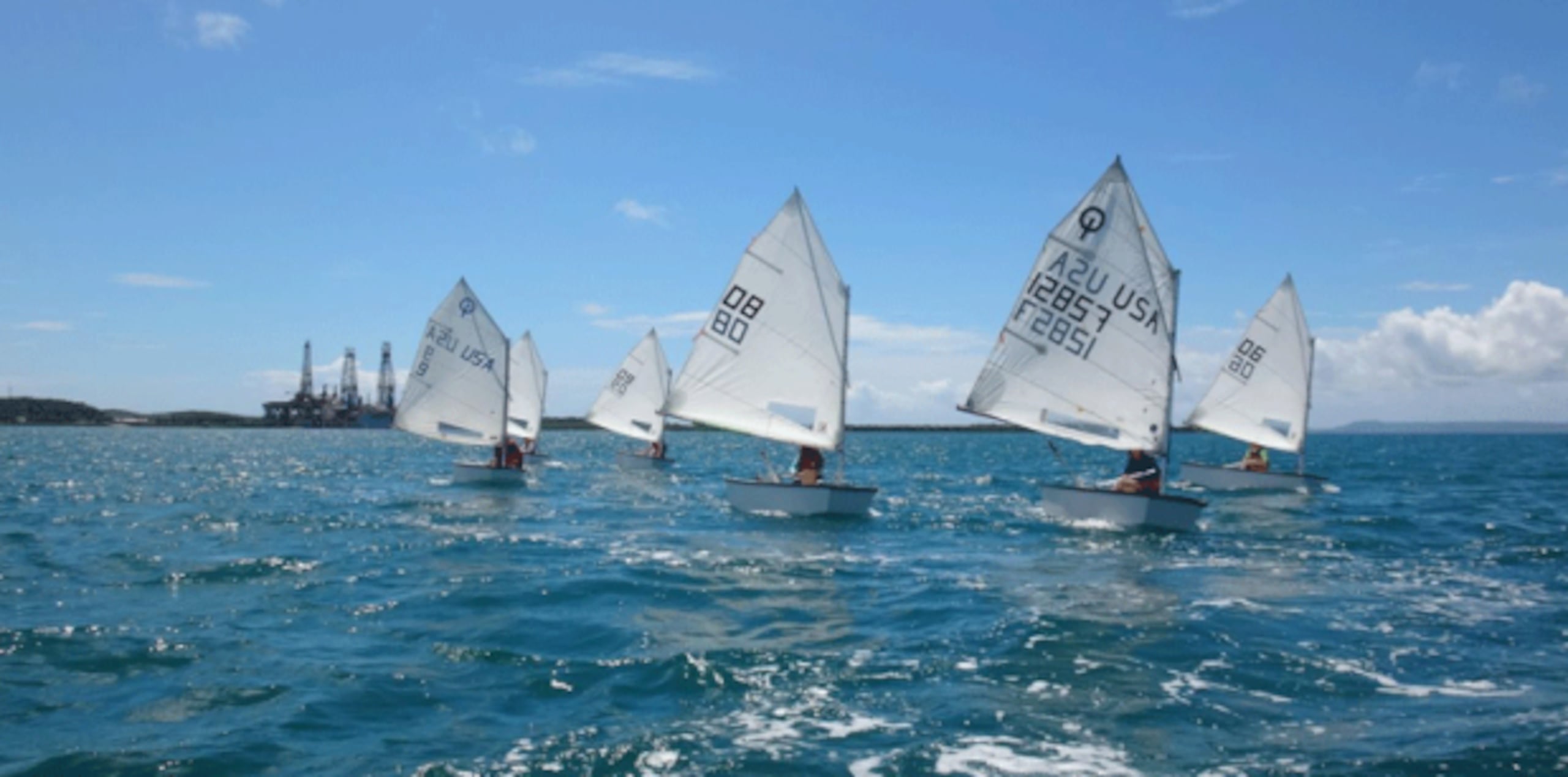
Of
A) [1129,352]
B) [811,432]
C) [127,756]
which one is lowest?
[127,756]

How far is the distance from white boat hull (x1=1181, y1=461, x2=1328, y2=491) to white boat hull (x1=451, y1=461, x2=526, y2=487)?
26.9 metres

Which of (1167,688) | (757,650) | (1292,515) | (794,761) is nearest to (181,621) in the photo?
(757,650)

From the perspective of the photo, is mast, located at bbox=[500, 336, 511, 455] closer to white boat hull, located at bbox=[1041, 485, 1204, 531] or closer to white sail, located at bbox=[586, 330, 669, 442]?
white sail, located at bbox=[586, 330, 669, 442]

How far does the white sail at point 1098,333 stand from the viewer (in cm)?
2698

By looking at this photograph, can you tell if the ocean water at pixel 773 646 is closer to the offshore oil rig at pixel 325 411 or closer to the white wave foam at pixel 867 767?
the white wave foam at pixel 867 767

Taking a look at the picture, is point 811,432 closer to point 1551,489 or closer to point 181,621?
point 181,621

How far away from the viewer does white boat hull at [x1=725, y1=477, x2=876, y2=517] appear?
28641 millimetres

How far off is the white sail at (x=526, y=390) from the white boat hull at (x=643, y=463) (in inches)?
189

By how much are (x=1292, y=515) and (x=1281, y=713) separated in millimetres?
23537

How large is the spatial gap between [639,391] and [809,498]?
31.5m

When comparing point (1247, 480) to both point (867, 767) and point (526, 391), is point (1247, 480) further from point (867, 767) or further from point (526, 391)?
point (867, 767)

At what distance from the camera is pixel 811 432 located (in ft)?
101

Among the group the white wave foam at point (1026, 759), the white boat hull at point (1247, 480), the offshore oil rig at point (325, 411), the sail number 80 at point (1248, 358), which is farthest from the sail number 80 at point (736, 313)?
the offshore oil rig at point (325, 411)

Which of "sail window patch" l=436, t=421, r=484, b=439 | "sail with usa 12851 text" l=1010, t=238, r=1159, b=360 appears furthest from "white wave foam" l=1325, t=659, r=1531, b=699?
"sail window patch" l=436, t=421, r=484, b=439
